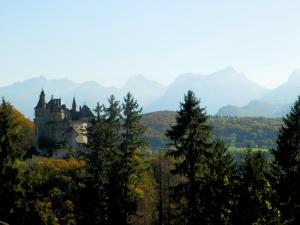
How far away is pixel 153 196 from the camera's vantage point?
62406 millimetres

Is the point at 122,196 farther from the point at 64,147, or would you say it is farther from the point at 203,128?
the point at 64,147

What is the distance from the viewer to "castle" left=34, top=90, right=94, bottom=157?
319 ft

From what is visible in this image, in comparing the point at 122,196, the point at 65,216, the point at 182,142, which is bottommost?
the point at 65,216

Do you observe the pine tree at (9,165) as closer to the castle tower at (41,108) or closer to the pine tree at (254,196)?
the pine tree at (254,196)

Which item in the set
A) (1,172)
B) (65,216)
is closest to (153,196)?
(65,216)

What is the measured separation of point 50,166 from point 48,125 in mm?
27286

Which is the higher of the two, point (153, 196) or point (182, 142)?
point (182, 142)

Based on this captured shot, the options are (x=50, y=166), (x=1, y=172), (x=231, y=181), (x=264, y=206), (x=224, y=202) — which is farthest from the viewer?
(x=50, y=166)

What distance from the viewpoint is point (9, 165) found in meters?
39.1

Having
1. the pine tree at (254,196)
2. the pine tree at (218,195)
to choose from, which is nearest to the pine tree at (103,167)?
the pine tree at (218,195)

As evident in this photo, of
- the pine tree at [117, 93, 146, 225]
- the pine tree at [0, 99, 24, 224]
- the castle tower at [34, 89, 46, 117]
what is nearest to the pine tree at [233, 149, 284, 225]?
the pine tree at [117, 93, 146, 225]

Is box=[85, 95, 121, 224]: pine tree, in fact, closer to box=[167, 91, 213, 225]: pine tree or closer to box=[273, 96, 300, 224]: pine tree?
box=[167, 91, 213, 225]: pine tree

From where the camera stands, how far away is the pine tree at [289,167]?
87.7 feet

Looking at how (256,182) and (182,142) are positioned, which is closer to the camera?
(256,182)
